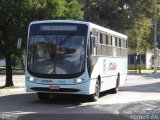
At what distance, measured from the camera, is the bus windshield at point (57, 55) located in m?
19.0

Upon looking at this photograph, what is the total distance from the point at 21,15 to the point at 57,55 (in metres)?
7.04

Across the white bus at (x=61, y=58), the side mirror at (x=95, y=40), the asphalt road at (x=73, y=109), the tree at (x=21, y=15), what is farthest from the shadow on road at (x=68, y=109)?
the tree at (x=21, y=15)

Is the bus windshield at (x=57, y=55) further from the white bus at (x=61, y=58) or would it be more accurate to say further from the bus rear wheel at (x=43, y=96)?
the bus rear wheel at (x=43, y=96)

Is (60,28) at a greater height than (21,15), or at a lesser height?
lesser

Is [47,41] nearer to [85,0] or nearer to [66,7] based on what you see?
[66,7]

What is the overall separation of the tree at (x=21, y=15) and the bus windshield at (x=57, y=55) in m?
5.59

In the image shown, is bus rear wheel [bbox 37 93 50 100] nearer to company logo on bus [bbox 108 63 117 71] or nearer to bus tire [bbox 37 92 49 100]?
bus tire [bbox 37 92 49 100]

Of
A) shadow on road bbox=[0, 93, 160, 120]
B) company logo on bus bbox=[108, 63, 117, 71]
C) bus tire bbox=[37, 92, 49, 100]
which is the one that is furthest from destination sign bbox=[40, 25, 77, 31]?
company logo on bus bbox=[108, 63, 117, 71]

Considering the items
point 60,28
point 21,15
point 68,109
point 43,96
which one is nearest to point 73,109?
point 68,109

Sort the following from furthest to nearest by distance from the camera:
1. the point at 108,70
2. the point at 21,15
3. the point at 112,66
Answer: the point at 21,15 → the point at 112,66 → the point at 108,70

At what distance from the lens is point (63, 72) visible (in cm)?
1891

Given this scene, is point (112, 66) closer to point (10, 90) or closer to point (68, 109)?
point (10, 90)

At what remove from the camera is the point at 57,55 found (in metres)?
19.1

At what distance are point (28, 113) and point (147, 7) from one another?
4762 cm
